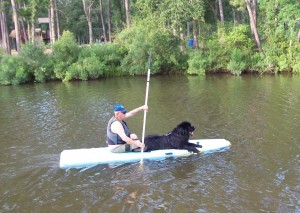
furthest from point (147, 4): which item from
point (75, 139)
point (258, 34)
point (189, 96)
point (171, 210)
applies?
point (171, 210)

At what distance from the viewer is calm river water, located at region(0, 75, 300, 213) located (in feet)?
22.9

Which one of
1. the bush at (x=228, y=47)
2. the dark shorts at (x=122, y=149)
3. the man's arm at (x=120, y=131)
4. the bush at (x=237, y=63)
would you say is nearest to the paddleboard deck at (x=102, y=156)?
the dark shorts at (x=122, y=149)

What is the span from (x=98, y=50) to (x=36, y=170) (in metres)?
21.8

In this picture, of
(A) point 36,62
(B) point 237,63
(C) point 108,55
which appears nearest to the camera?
(B) point 237,63

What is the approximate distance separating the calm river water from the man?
1.62 feet

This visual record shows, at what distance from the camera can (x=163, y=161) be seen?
8938 millimetres

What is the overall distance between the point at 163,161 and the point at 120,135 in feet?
4.17

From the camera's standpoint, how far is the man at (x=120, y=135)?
8641 millimetres

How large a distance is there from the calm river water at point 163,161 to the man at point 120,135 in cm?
50

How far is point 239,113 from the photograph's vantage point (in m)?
13.9

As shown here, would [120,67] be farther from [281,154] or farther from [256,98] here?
[281,154]

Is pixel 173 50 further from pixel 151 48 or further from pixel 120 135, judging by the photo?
pixel 120 135

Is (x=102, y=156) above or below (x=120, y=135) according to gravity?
below

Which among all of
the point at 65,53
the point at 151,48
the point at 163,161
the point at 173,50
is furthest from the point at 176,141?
the point at 65,53
